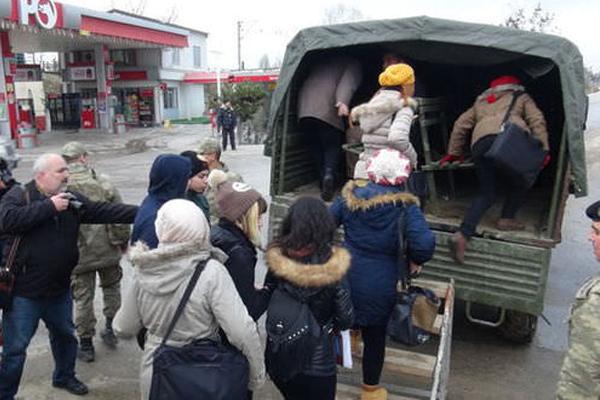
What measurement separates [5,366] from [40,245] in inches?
30.8

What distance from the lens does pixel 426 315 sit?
3400 mm

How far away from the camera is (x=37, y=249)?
324 cm

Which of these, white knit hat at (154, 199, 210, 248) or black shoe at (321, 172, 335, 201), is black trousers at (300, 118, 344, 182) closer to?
black shoe at (321, 172, 335, 201)

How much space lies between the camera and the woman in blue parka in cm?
320

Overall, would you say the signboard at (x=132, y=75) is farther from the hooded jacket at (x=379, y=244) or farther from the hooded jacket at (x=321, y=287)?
the hooded jacket at (x=321, y=287)

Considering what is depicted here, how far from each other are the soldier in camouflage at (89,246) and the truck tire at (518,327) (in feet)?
10.5

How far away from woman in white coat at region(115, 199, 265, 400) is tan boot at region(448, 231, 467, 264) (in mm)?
2058

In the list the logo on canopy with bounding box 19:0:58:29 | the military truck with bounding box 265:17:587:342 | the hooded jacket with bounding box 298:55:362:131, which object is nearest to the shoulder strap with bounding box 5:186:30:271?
the military truck with bounding box 265:17:587:342

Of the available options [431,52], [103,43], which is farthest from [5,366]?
[103,43]

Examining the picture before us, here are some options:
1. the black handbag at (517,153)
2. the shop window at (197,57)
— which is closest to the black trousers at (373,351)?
the black handbag at (517,153)

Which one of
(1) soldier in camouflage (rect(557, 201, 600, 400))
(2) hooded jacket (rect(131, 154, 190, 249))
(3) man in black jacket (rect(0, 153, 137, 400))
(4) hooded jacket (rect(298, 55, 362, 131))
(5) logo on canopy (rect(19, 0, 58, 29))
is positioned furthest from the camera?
(5) logo on canopy (rect(19, 0, 58, 29))

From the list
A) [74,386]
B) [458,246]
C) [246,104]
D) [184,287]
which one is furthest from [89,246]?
[246,104]

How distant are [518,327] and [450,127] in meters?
2.61

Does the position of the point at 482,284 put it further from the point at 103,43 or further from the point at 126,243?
the point at 103,43
